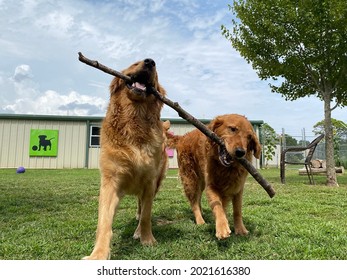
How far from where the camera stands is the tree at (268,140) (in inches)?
1027

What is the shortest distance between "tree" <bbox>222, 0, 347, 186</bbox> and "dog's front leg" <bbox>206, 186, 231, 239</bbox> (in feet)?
26.6

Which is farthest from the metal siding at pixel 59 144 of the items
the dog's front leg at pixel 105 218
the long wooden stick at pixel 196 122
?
the dog's front leg at pixel 105 218

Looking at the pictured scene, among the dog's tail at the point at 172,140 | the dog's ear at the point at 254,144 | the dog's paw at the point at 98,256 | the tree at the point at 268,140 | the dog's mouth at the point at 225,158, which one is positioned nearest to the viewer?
the dog's paw at the point at 98,256

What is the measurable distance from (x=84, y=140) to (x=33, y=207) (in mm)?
18079

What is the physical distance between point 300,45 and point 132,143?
9.73 metres

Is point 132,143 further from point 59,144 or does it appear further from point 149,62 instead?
point 59,144

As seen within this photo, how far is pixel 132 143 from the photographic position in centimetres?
308

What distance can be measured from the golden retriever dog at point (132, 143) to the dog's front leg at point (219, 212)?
0.71 metres

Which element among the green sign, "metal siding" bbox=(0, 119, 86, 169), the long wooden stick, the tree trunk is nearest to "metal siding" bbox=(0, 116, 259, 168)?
"metal siding" bbox=(0, 119, 86, 169)

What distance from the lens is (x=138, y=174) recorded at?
3107 millimetres

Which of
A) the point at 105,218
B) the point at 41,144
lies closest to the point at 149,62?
the point at 105,218

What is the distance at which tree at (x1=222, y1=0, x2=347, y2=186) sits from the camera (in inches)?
392

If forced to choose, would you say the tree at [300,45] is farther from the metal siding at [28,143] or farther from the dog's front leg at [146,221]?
the metal siding at [28,143]
